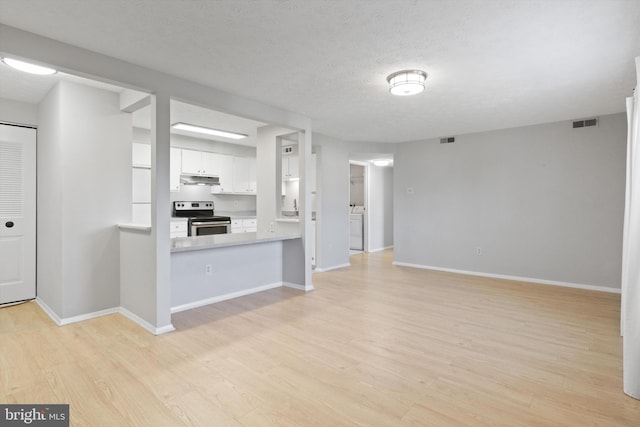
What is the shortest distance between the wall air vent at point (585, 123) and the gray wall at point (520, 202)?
0.07 meters

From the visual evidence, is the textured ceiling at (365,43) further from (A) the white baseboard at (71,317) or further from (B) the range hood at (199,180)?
(B) the range hood at (199,180)

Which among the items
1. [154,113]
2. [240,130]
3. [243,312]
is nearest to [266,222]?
[240,130]

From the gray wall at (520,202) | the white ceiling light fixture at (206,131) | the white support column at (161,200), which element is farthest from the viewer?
the white ceiling light fixture at (206,131)

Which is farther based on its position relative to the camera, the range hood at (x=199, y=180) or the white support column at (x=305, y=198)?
the range hood at (x=199, y=180)

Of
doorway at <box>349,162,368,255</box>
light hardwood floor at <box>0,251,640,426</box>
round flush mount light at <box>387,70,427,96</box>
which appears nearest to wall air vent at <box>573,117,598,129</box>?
light hardwood floor at <box>0,251,640,426</box>

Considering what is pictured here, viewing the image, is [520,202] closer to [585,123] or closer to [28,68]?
[585,123]

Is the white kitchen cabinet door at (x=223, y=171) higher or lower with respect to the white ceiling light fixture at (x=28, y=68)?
lower

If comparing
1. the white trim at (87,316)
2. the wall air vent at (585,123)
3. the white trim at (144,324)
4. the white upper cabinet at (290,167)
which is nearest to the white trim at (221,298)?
the white trim at (144,324)

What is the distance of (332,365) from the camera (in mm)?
2484

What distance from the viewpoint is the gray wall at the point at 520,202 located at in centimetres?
461

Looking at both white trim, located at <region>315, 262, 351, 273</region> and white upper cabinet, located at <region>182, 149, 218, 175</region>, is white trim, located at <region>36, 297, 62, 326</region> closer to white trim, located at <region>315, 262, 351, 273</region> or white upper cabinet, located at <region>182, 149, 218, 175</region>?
white upper cabinet, located at <region>182, 149, 218, 175</region>

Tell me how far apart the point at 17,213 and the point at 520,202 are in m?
6.93

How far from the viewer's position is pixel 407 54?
2.70 metres

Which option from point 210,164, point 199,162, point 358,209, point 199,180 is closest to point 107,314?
point 199,180
